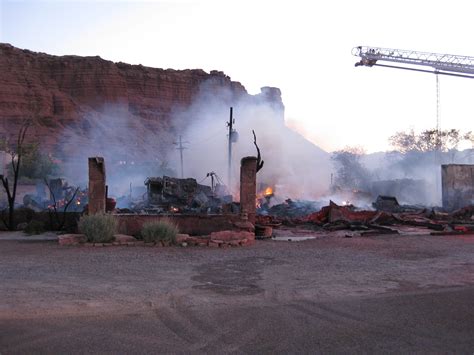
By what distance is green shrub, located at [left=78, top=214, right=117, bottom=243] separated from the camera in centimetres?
1432

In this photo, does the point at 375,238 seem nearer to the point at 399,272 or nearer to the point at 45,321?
the point at 399,272

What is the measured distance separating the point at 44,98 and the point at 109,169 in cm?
2859

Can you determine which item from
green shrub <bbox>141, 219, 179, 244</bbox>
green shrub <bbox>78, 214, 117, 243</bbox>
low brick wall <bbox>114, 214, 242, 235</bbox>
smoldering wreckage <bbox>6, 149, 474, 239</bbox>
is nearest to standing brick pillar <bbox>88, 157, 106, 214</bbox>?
smoldering wreckage <bbox>6, 149, 474, 239</bbox>

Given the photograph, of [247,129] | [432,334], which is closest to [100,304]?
[432,334]

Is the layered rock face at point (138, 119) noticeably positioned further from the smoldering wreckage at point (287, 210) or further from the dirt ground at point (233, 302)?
the dirt ground at point (233, 302)

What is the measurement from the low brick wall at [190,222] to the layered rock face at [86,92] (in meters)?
63.6

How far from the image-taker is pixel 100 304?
714cm

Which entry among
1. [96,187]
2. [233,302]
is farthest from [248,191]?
[233,302]

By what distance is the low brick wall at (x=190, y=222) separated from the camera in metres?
16.0

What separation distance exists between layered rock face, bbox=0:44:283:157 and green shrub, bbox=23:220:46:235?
198 ft

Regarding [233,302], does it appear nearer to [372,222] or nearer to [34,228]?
[34,228]

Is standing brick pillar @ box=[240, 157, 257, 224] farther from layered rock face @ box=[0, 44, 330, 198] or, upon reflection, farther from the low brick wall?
layered rock face @ box=[0, 44, 330, 198]

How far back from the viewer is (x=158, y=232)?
14.4 meters

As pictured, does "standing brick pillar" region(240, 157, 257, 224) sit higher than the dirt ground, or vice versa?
"standing brick pillar" region(240, 157, 257, 224)
